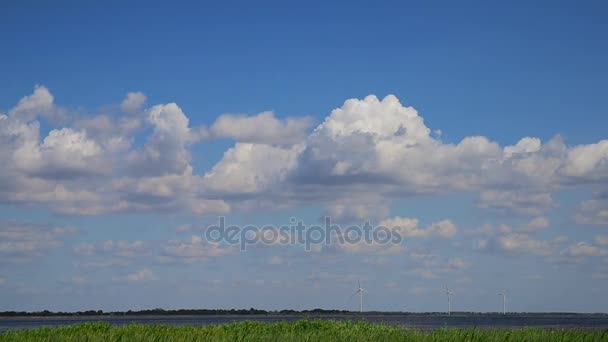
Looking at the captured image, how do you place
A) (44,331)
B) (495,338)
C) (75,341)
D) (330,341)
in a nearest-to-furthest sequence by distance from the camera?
(75,341) → (330,341) → (495,338) → (44,331)

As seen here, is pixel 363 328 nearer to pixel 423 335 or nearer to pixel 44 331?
pixel 423 335

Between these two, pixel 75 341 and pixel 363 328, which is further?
pixel 363 328

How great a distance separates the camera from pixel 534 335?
3959 cm

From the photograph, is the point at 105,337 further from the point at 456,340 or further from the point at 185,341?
the point at 456,340

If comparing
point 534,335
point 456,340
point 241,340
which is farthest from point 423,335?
point 241,340

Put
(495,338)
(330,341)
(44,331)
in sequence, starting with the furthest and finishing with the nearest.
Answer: (44,331)
(495,338)
(330,341)

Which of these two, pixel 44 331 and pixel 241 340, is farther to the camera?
pixel 44 331

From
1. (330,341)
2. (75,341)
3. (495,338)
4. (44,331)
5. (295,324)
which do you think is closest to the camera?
(75,341)

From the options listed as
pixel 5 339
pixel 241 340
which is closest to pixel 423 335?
pixel 241 340

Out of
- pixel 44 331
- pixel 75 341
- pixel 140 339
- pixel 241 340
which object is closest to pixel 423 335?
pixel 241 340

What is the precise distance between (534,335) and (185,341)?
641 inches

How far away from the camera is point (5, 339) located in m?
39.6

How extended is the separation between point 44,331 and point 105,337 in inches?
716

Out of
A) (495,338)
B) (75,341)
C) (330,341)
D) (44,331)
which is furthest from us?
(44,331)
